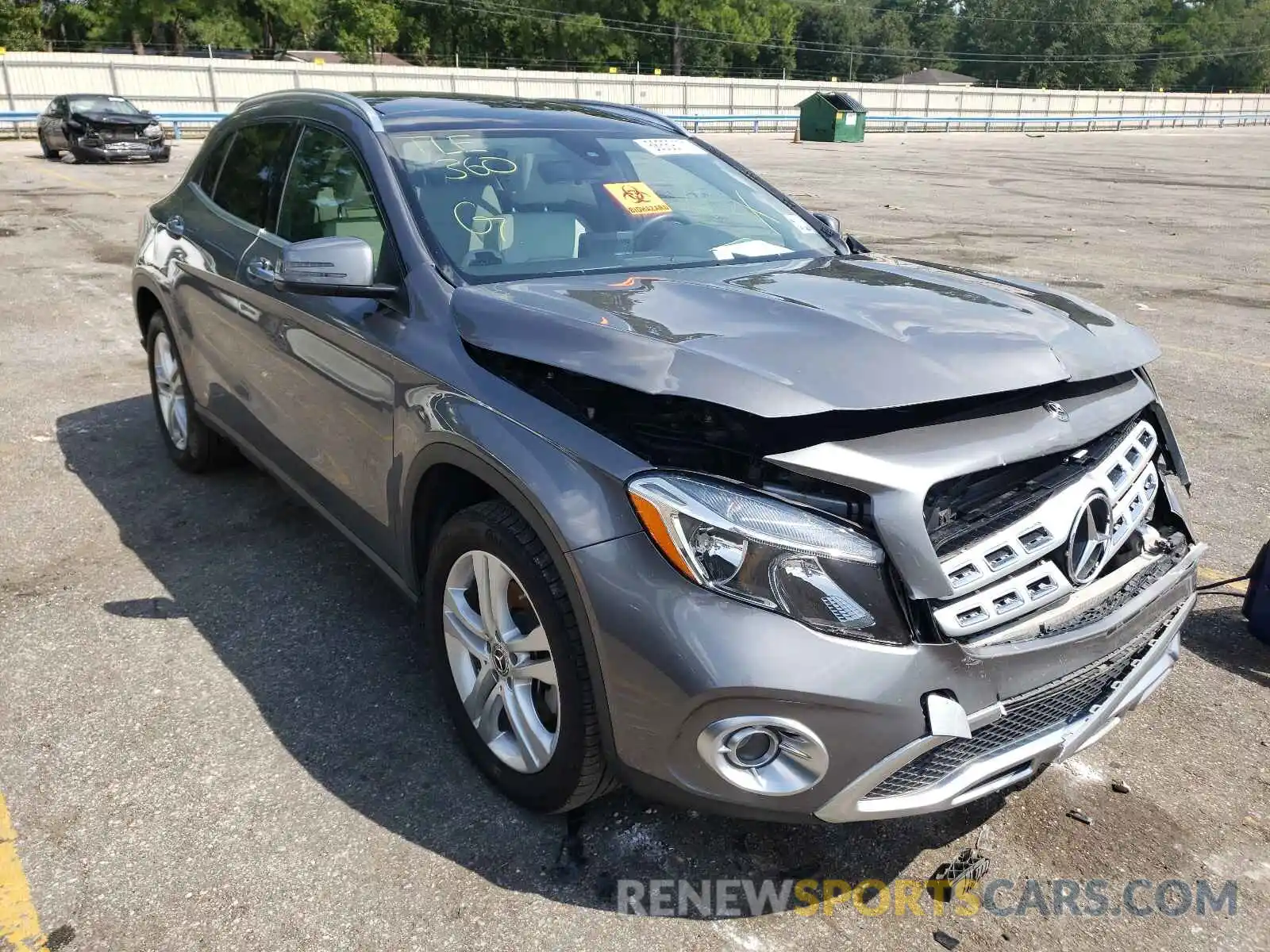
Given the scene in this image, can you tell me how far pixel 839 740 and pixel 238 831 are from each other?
159cm

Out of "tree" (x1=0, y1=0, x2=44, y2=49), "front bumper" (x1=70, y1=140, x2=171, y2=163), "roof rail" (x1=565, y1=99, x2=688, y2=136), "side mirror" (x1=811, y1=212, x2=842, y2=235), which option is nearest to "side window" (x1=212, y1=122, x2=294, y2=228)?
"roof rail" (x1=565, y1=99, x2=688, y2=136)

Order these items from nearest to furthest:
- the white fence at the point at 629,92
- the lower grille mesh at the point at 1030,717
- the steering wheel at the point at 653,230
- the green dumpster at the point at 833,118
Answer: the lower grille mesh at the point at 1030,717, the steering wheel at the point at 653,230, the white fence at the point at 629,92, the green dumpster at the point at 833,118

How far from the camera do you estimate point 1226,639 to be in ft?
12.3

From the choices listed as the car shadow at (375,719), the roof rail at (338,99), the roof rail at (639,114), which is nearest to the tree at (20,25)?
the roof rail at (338,99)

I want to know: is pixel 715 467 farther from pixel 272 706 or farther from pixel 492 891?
pixel 272 706

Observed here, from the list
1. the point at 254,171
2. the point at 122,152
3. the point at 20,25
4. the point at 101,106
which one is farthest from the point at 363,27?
the point at 254,171

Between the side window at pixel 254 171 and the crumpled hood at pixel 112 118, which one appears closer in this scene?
the side window at pixel 254 171

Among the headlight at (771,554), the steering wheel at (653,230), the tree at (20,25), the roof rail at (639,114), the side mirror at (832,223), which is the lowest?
the headlight at (771,554)

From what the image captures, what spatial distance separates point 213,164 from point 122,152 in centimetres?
2088

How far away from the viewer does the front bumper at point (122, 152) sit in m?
22.5

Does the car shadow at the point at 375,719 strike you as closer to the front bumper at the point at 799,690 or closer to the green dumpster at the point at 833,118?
the front bumper at the point at 799,690

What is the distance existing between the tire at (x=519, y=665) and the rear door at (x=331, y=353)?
42cm

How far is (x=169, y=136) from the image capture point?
32375 mm

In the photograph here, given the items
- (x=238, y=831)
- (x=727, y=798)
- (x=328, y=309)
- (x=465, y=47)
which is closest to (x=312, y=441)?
(x=328, y=309)
